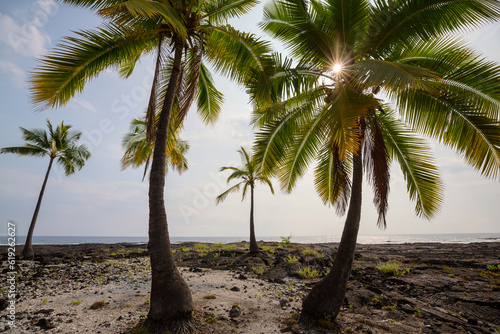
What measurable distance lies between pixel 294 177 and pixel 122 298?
6378 millimetres

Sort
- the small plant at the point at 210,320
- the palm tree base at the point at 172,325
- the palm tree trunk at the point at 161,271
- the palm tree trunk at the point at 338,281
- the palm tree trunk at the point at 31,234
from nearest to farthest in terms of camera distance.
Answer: the palm tree base at the point at 172,325
the palm tree trunk at the point at 161,271
the small plant at the point at 210,320
the palm tree trunk at the point at 338,281
the palm tree trunk at the point at 31,234

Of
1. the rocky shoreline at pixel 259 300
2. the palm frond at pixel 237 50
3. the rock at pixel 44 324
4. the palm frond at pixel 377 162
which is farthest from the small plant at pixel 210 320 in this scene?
the palm frond at pixel 237 50

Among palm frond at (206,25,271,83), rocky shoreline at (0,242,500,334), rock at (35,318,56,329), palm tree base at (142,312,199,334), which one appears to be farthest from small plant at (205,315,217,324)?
palm frond at (206,25,271,83)

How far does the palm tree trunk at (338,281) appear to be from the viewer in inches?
221

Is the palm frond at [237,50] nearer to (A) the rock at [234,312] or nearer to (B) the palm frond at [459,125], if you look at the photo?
(B) the palm frond at [459,125]

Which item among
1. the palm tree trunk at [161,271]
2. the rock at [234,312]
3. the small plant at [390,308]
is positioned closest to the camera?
the palm tree trunk at [161,271]

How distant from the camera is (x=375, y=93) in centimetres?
634

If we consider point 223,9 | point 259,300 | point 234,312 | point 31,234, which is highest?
point 223,9

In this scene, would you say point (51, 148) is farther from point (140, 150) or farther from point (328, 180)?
point (328, 180)

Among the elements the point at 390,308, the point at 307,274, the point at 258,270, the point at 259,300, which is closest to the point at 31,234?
the point at 258,270

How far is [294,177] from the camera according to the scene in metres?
8.55

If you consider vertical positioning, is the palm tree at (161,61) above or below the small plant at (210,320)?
above

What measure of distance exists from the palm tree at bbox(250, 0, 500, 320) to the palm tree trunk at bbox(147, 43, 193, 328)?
290 centimetres

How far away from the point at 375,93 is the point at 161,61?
5.70 m
